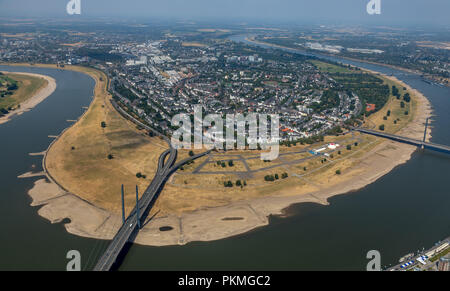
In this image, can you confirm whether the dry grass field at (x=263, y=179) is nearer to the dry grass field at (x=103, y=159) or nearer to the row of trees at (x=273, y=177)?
the row of trees at (x=273, y=177)

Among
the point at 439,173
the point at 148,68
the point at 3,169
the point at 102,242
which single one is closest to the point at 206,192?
the point at 102,242

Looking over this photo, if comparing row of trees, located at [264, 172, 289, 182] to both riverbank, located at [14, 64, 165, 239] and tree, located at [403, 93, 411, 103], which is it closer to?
riverbank, located at [14, 64, 165, 239]

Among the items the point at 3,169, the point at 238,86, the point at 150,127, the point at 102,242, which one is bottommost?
the point at 102,242

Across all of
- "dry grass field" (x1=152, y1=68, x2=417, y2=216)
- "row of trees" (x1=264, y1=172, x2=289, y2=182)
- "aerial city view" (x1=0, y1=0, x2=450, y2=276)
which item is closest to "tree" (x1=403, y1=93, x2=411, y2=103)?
"aerial city view" (x1=0, y1=0, x2=450, y2=276)

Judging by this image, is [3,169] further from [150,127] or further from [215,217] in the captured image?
[215,217]

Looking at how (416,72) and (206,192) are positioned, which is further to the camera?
(416,72)
